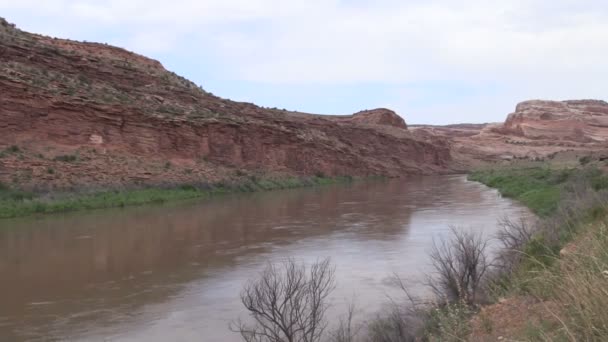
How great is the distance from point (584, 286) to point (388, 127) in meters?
61.8

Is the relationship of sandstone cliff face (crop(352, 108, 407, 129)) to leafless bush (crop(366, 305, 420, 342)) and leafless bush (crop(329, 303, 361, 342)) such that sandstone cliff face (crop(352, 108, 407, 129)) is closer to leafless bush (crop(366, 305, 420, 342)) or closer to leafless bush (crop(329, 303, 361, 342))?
leafless bush (crop(329, 303, 361, 342))

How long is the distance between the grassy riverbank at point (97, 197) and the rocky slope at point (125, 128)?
34.5 inches

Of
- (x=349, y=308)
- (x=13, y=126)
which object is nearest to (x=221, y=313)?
(x=349, y=308)

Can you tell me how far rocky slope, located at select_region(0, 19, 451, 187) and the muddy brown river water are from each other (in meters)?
5.67

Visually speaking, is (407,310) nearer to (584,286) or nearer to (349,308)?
(349,308)

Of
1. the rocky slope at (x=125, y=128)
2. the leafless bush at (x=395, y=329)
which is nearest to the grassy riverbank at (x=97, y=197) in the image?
the rocky slope at (x=125, y=128)

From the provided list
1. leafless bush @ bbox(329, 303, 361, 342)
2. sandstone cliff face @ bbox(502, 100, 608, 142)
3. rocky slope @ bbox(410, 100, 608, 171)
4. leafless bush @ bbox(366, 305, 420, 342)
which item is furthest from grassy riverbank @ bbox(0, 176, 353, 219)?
sandstone cliff face @ bbox(502, 100, 608, 142)

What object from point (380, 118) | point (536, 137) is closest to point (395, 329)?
point (380, 118)

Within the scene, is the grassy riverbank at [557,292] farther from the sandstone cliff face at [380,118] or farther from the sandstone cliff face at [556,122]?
the sandstone cliff face at [556,122]

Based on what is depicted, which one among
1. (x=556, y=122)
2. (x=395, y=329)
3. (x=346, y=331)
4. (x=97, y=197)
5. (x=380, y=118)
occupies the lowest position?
(x=346, y=331)

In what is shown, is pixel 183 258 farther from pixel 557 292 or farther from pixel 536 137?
pixel 536 137

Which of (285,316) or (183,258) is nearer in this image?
(285,316)

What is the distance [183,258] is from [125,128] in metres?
20.5

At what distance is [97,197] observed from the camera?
960 inches
